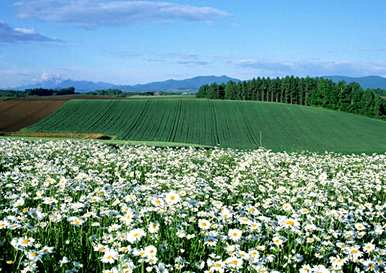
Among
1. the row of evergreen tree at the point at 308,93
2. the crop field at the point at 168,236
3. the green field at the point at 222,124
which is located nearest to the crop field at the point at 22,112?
the green field at the point at 222,124

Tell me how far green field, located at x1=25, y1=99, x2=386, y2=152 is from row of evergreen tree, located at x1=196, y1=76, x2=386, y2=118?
111ft

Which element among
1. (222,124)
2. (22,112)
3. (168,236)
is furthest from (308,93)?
(168,236)

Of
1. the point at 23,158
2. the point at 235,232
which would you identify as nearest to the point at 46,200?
the point at 235,232

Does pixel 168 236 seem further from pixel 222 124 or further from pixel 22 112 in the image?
pixel 22 112

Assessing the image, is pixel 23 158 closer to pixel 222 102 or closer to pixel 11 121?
pixel 11 121

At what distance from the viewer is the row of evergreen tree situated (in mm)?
98312

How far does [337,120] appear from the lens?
61.2 m

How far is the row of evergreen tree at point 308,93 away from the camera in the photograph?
98312 mm

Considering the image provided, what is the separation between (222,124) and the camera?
5453 centimetres

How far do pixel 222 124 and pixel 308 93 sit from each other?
61.3 metres

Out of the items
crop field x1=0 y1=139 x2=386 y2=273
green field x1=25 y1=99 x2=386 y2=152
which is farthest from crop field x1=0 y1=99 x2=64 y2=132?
crop field x1=0 y1=139 x2=386 y2=273

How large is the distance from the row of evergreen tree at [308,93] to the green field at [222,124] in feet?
111

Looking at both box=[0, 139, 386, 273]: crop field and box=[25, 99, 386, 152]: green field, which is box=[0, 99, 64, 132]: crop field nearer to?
box=[25, 99, 386, 152]: green field

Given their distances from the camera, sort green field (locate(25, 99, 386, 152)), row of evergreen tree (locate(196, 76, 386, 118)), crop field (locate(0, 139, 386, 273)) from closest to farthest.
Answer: crop field (locate(0, 139, 386, 273)) → green field (locate(25, 99, 386, 152)) → row of evergreen tree (locate(196, 76, 386, 118))
